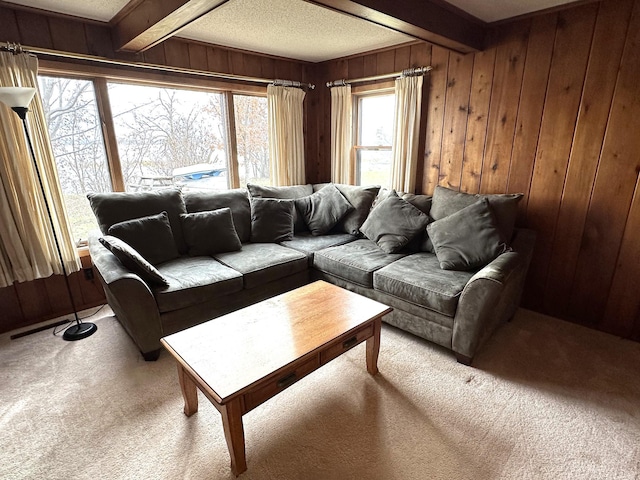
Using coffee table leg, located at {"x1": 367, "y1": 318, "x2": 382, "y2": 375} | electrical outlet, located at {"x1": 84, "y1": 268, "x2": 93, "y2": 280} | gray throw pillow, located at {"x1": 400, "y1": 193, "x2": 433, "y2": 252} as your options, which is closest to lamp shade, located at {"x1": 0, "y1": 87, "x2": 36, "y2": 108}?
electrical outlet, located at {"x1": 84, "y1": 268, "x2": 93, "y2": 280}

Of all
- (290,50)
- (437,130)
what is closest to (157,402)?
(437,130)

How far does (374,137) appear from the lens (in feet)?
12.7

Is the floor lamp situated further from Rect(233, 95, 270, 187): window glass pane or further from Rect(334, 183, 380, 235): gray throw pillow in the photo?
Rect(334, 183, 380, 235): gray throw pillow

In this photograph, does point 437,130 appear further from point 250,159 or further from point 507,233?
point 250,159

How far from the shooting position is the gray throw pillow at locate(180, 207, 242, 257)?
2857mm

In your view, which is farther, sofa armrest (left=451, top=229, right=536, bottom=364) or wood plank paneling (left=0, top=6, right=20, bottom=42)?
wood plank paneling (left=0, top=6, right=20, bottom=42)

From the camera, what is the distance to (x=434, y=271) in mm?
2451

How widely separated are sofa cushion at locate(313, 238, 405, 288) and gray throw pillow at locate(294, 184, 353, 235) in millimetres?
411

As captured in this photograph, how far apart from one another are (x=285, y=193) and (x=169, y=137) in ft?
4.05

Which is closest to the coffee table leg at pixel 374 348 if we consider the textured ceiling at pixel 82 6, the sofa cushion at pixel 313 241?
the sofa cushion at pixel 313 241

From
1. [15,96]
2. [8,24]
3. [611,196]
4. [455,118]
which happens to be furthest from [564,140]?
[8,24]

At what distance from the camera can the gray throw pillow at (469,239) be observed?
94.5 inches

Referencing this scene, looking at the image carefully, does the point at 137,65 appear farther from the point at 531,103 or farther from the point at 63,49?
the point at 531,103

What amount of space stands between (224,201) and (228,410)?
2.21 m
